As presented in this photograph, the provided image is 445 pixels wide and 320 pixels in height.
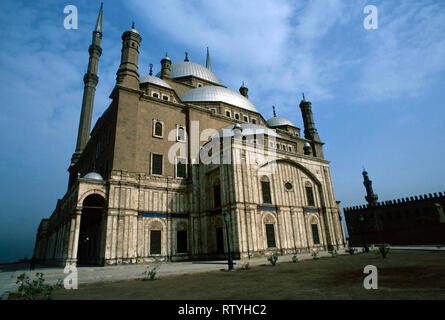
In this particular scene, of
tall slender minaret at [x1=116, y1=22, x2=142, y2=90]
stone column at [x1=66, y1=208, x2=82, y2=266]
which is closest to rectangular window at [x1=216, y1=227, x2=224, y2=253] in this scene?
stone column at [x1=66, y1=208, x2=82, y2=266]

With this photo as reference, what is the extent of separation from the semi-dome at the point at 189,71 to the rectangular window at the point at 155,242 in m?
24.2

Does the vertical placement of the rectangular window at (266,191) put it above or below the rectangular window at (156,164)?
below

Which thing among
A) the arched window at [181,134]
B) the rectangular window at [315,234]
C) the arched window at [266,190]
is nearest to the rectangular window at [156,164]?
the arched window at [181,134]

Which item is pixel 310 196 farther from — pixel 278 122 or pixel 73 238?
pixel 73 238

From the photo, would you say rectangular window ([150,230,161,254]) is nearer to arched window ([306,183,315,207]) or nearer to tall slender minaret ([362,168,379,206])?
arched window ([306,183,315,207])

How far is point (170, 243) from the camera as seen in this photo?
2083cm

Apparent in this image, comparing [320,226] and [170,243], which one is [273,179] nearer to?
[320,226]

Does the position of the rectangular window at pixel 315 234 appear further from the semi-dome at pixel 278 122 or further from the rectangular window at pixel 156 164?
the semi-dome at pixel 278 122

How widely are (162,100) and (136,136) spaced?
16.3ft

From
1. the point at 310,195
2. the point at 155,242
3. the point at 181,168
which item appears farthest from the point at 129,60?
the point at 310,195

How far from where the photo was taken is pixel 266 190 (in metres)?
21.6

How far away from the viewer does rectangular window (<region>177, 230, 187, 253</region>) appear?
21.3 meters

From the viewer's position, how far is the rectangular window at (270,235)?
20.2 meters

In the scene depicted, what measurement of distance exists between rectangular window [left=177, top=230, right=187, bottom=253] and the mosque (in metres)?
0.08
